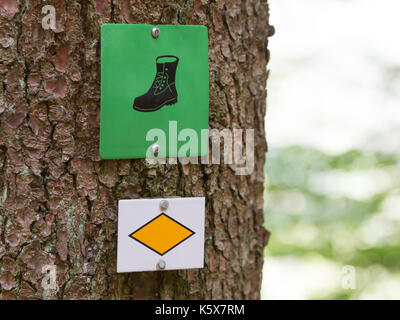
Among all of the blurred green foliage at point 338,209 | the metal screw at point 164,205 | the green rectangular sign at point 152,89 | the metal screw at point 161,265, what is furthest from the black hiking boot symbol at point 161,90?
the blurred green foliage at point 338,209

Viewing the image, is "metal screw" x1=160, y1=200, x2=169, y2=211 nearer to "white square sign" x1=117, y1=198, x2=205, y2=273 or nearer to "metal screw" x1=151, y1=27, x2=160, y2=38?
"white square sign" x1=117, y1=198, x2=205, y2=273

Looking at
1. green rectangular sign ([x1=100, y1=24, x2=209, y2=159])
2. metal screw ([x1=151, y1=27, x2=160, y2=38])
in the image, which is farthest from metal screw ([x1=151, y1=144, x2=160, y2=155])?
metal screw ([x1=151, y1=27, x2=160, y2=38])

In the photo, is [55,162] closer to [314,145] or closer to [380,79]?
[314,145]

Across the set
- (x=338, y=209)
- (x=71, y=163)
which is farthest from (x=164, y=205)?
(x=338, y=209)

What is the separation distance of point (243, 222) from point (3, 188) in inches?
22.4

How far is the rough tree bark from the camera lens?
2.81 feet

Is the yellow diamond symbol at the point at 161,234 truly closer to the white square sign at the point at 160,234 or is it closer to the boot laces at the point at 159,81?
the white square sign at the point at 160,234

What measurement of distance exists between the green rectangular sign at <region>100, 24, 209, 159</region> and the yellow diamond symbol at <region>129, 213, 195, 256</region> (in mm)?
147

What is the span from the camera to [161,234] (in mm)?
946

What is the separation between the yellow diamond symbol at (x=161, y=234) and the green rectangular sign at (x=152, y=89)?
15 centimetres

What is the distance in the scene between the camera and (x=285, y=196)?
372 cm

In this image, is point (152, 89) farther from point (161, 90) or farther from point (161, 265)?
point (161, 265)

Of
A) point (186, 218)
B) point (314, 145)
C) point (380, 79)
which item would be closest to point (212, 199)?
point (186, 218)
